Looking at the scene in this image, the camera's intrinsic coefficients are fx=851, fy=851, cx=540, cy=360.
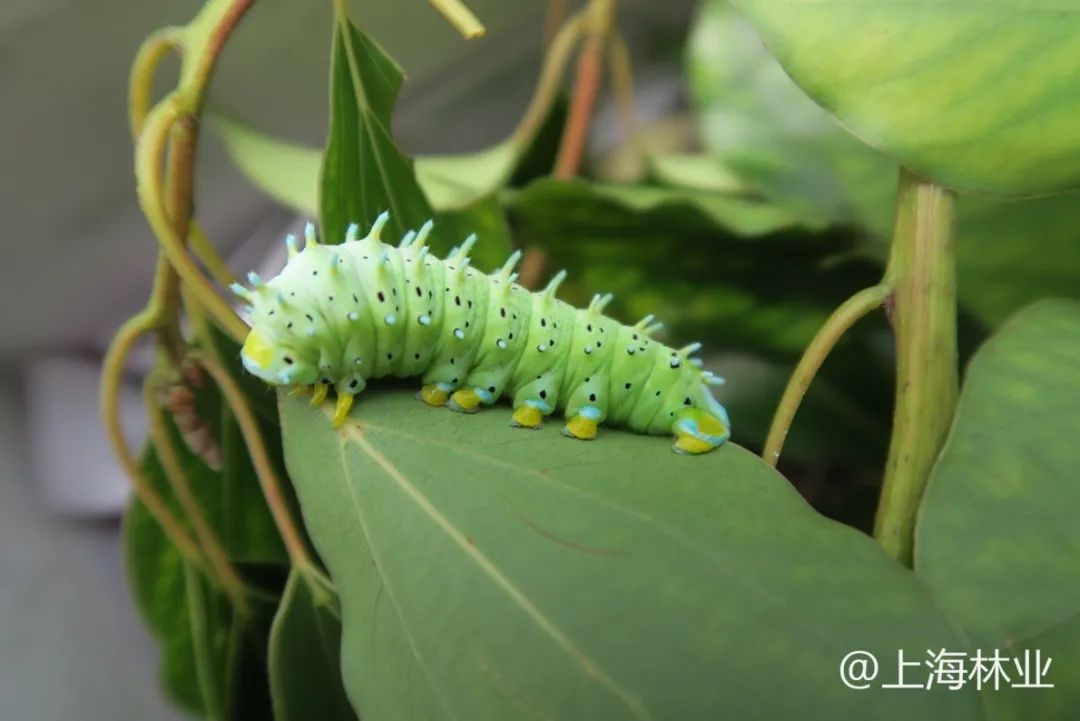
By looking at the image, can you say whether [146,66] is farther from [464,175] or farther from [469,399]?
[464,175]

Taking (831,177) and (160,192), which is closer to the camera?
(160,192)

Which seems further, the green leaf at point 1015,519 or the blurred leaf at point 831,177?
the blurred leaf at point 831,177

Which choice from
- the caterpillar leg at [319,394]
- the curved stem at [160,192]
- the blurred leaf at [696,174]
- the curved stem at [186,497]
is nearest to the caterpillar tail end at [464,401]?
the caterpillar leg at [319,394]

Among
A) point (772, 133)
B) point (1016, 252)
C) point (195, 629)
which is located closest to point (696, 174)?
point (772, 133)

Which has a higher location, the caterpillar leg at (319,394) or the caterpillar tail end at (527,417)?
the caterpillar leg at (319,394)

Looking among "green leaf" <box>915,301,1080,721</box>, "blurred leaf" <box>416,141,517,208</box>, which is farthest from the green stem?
"blurred leaf" <box>416,141,517,208</box>

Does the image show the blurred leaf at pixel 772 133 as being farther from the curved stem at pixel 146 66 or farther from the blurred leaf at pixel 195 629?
the blurred leaf at pixel 195 629
